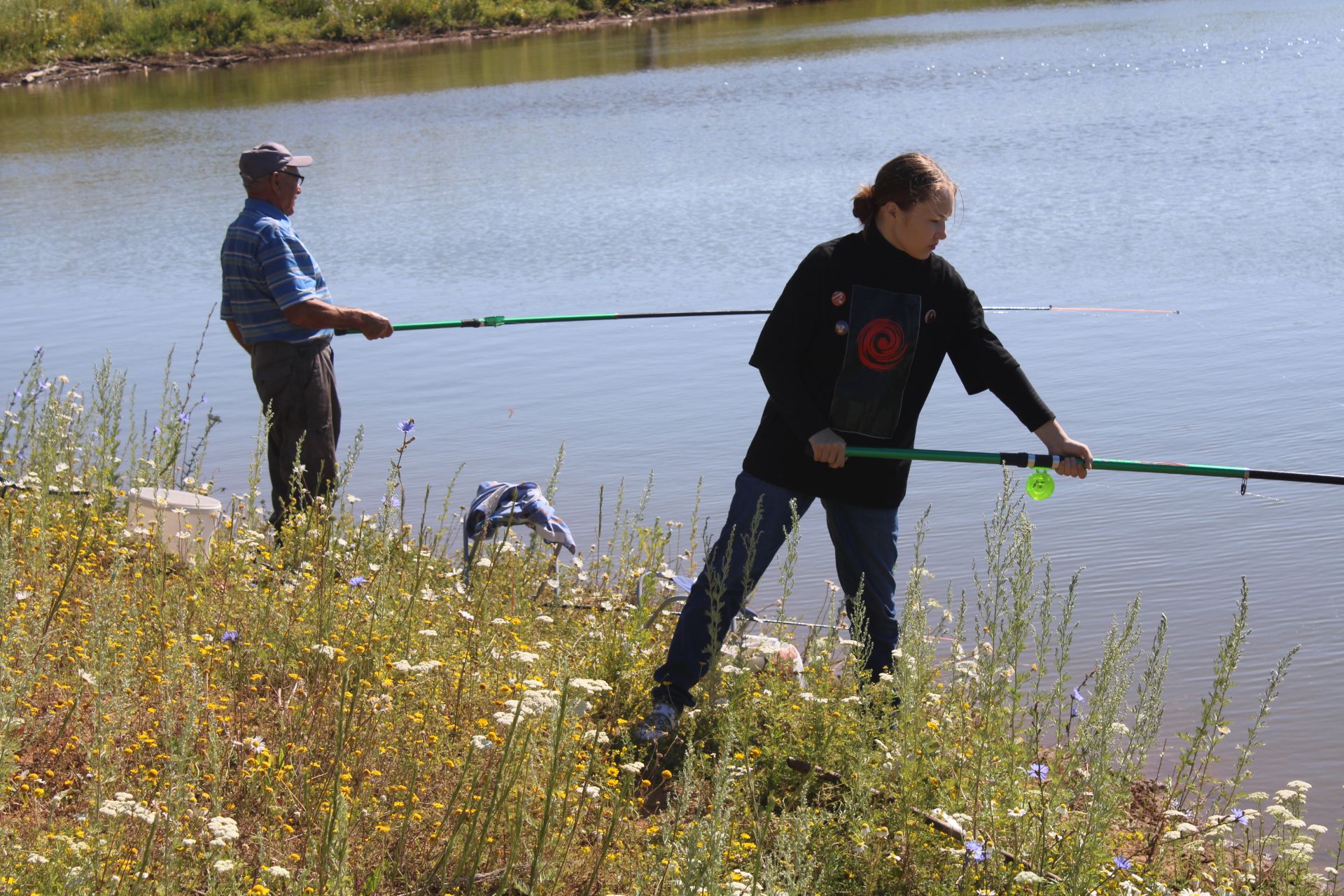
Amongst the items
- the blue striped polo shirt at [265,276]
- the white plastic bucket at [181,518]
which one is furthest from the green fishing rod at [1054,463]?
the blue striped polo shirt at [265,276]

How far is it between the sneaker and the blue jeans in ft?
0.17

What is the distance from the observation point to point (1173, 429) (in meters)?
7.82

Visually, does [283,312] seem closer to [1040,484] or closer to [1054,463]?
[1040,484]

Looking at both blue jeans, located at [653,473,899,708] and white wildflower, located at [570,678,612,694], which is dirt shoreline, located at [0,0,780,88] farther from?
white wildflower, located at [570,678,612,694]

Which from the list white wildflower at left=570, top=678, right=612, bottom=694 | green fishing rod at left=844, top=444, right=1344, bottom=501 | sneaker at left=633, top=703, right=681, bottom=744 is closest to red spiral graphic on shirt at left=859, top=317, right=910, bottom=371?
green fishing rod at left=844, top=444, right=1344, bottom=501

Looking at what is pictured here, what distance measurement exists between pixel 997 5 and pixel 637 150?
885 inches

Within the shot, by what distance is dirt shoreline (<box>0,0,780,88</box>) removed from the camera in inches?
1382

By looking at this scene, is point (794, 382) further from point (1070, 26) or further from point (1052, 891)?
point (1070, 26)

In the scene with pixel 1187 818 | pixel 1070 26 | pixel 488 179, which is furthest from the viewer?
pixel 1070 26

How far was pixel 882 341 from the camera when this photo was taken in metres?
4.14

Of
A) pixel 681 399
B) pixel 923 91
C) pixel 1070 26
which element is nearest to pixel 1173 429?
pixel 681 399

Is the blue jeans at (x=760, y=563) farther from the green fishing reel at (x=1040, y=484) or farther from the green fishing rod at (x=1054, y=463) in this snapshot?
the green fishing reel at (x=1040, y=484)

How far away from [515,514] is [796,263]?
6900 mm

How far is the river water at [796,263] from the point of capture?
21.9 feet
